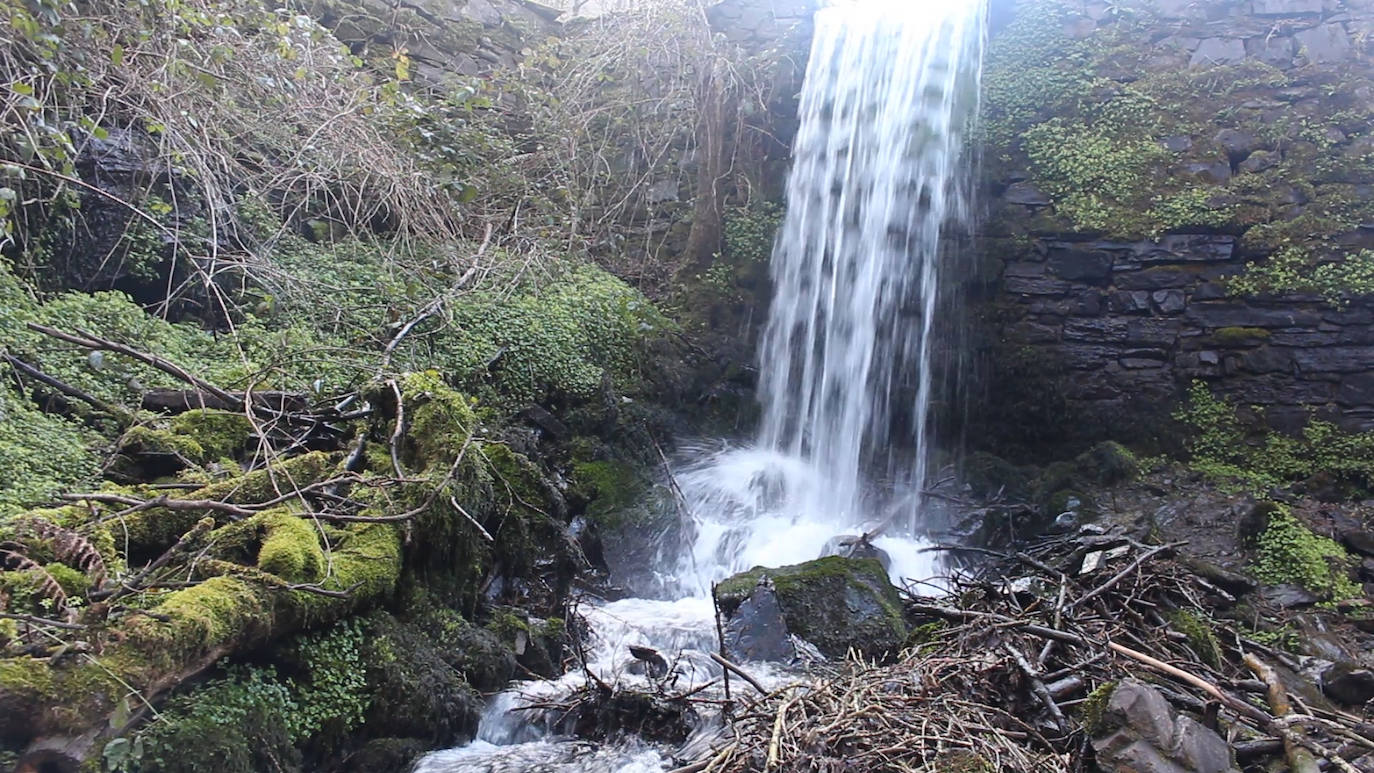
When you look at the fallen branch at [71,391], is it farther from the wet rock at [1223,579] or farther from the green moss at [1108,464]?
the green moss at [1108,464]

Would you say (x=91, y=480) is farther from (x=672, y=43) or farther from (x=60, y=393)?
(x=672, y=43)

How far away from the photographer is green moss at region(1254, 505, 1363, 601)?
520 centimetres

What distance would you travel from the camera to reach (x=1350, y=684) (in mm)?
3506

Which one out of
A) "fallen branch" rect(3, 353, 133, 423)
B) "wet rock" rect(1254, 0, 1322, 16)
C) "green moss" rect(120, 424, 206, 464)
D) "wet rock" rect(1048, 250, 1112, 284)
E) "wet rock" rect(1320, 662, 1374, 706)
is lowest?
"wet rock" rect(1320, 662, 1374, 706)

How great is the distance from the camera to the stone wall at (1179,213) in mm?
7141

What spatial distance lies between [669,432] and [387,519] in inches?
177

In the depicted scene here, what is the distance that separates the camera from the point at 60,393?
4008 millimetres

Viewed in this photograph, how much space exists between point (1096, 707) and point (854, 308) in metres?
6.32

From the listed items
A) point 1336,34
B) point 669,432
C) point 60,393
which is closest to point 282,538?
point 60,393

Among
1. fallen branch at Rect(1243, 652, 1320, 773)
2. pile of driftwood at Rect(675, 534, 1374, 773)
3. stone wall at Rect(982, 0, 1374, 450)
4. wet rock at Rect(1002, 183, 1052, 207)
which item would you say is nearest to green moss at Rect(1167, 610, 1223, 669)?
pile of driftwood at Rect(675, 534, 1374, 773)

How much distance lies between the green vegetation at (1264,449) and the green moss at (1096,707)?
5522 mm

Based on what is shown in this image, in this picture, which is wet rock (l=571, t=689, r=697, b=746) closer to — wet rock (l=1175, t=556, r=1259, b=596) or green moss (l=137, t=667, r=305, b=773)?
green moss (l=137, t=667, r=305, b=773)

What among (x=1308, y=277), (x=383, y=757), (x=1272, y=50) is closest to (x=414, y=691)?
(x=383, y=757)

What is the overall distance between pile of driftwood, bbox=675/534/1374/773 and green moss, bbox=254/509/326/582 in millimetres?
1703
